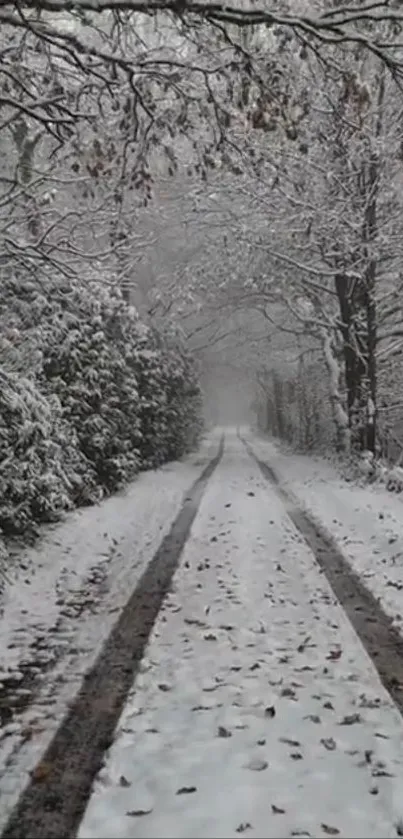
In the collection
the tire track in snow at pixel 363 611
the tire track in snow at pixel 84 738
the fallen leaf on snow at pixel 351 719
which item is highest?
the tire track in snow at pixel 84 738

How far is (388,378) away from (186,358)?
1007 centimetres

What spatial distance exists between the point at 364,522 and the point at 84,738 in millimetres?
8707

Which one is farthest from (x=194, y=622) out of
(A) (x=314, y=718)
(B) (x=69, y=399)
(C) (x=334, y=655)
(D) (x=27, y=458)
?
(B) (x=69, y=399)

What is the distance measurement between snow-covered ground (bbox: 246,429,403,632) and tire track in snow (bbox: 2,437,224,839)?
2.58 meters

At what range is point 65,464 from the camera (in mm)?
14039

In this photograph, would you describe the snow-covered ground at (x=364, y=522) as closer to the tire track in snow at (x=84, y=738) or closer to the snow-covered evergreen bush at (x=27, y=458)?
the tire track in snow at (x=84, y=738)

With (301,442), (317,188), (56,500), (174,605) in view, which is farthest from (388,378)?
(174,605)

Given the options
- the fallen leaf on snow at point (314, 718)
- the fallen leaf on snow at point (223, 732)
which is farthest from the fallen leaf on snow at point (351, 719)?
the fallen leaf on snow at point (223, 732)

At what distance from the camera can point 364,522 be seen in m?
13.1

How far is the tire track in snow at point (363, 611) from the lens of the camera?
634 cm

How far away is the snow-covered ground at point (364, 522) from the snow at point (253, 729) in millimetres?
806

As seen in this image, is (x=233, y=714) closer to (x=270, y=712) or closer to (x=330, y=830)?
(x=270, y=712)

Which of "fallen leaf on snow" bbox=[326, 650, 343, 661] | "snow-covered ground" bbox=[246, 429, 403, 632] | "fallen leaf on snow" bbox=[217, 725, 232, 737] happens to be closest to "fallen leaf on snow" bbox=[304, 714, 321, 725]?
"fallen leaf on snow" bbox=[217, 725, 232, 737]

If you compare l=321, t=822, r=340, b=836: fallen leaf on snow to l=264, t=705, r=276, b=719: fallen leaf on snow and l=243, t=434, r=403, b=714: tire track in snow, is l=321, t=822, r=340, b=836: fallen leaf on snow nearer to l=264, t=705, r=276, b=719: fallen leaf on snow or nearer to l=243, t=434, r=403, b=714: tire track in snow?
l=264, t=705, r=276, b=719: fallen leaf on snow
